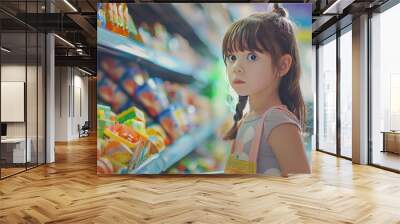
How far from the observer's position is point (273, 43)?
6145 mm

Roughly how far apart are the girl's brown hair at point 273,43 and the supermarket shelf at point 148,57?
2.48ft

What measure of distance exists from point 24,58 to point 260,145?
15.3ft

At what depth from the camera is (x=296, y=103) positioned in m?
6.13

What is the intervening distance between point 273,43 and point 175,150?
2.46 m

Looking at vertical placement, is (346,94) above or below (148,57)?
below

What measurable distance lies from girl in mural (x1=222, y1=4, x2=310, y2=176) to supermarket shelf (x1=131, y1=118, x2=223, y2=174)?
0.40 meters

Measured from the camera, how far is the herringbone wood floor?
12.8 feet

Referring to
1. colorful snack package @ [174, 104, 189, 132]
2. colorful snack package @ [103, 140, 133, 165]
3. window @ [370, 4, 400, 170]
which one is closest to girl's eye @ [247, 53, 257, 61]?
colorful snack package @ [174, 104, 189, 132]

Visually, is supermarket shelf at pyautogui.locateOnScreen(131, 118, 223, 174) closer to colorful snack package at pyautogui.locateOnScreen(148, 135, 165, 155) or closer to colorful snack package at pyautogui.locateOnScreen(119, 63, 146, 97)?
colorful snack package at pyautogui.locateOnScreen(148, 135, 165, 155)

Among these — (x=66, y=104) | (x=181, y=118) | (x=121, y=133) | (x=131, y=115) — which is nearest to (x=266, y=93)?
(x=181, y=118)

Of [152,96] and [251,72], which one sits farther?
[152,96]

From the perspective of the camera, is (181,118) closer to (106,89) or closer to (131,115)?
(131,115)

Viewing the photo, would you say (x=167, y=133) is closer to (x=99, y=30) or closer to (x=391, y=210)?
(x=99, y=30)

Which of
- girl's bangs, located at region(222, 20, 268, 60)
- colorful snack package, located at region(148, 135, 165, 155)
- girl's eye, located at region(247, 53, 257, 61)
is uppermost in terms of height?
girl's bangs, located at region(222, 20, 268, 60)
